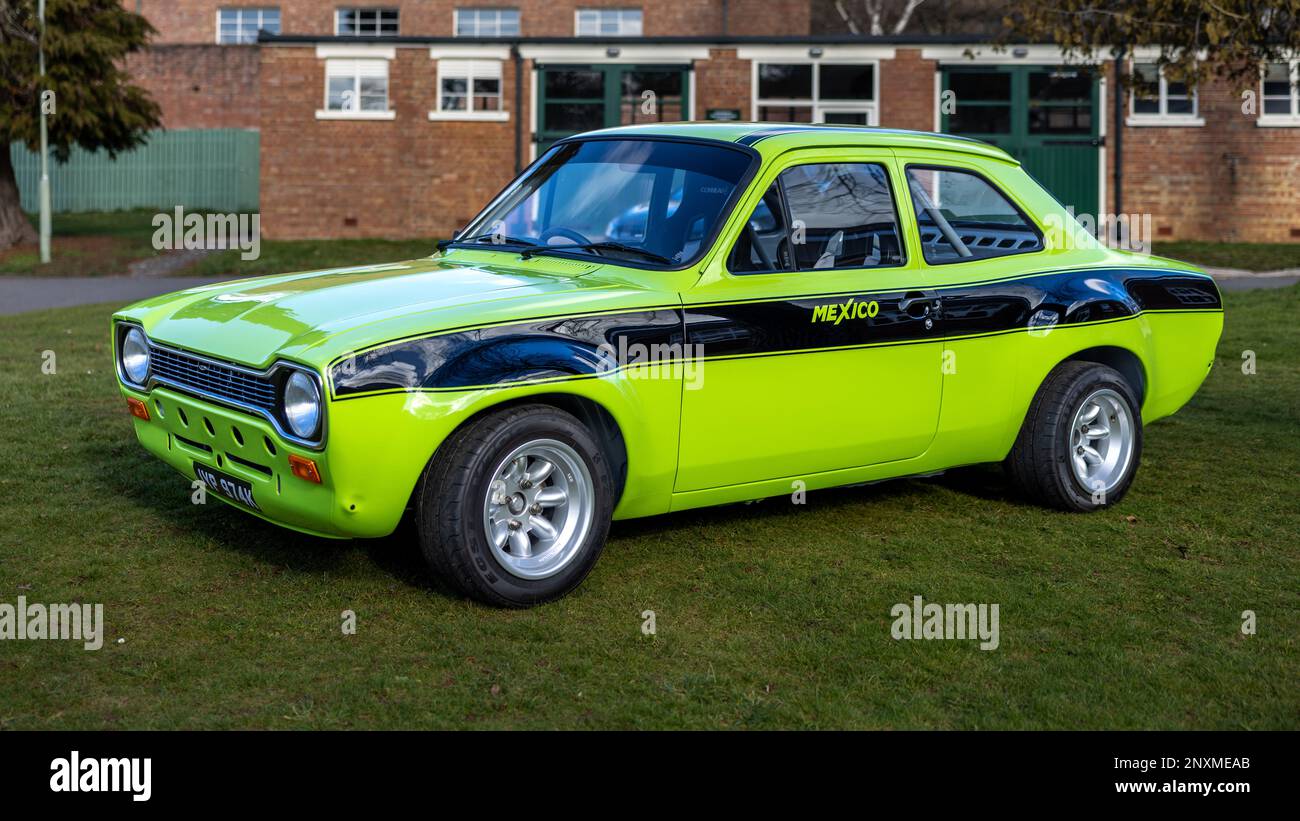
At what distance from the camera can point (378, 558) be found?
597 centimetres

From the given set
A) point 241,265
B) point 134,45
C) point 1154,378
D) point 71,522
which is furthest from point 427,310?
point 134,45

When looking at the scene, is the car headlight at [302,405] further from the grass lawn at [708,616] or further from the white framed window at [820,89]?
the white framed window at [820,89]

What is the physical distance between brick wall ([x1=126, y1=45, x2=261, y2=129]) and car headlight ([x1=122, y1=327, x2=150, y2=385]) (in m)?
40.2

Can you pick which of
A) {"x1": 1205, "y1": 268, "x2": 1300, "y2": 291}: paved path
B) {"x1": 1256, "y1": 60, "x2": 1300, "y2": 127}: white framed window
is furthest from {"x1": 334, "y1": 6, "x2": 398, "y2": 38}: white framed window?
{"x1": 1205, "y1": 268, "x2": 1300, "y2": 291}: paved path

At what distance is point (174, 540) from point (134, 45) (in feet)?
80.5

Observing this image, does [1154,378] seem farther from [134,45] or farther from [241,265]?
[134,45]

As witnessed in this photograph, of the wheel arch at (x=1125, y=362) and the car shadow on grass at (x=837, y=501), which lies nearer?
the car shadow on grass at (x=837, y=501)

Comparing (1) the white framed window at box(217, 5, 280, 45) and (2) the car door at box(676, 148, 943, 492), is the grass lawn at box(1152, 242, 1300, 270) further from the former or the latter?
(1) the white framed window at box(217, 5, 280, 45)

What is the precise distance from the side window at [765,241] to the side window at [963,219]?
80 cm

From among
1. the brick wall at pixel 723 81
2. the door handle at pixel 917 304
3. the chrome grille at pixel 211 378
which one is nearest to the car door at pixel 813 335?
the door handle at pixel 917 304

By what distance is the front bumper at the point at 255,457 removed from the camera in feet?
16.3

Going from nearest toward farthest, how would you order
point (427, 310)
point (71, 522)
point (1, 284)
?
point (427, 310), point (71, 522), point (1, 284)

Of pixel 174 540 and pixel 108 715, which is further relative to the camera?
pixel 174 540

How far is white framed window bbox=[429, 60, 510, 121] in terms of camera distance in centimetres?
3106
